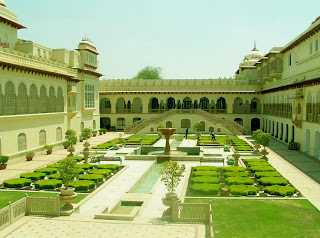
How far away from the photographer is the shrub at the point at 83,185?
1905cm

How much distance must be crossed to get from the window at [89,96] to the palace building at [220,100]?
650cm

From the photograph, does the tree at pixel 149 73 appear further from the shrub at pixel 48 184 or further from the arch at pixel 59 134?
the shrub at pixel 48 184

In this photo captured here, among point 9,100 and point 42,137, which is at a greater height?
point 9,100

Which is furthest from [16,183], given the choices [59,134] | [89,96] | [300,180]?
[89,96]

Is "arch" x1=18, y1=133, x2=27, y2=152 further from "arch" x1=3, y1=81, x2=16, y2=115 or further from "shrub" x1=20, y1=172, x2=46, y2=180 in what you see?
"shrub" x1=20, y1=172, x2=46, y2=180

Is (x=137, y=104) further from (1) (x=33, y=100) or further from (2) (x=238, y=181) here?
(2) (x=238, y=181)

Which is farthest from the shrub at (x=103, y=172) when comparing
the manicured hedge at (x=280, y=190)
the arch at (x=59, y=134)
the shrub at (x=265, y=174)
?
→ the arch at (x=59, y=134)

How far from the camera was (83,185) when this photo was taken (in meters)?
19.1

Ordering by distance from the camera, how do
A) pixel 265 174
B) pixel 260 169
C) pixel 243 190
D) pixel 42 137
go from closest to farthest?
pixel 243 190 → pixel 265 174 → pixel 260 169 → pixel 42 137

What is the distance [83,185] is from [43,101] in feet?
57.7

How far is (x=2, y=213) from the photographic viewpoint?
Answer: 1294 centimetres

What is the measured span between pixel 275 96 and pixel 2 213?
137 feet

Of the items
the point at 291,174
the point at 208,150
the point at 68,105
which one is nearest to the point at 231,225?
the point at 291,174

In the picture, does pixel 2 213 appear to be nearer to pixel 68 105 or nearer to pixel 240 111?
pixel 68 105
